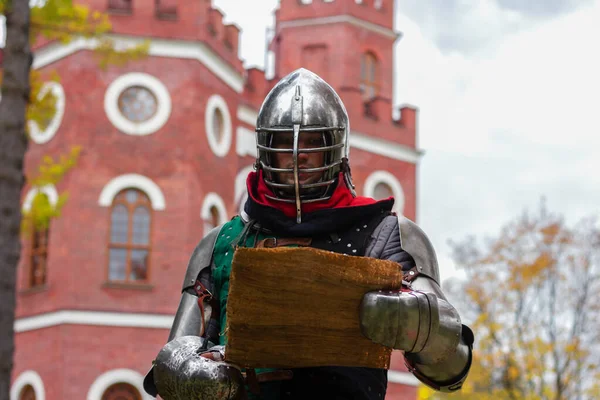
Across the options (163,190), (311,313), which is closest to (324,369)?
(311,313)

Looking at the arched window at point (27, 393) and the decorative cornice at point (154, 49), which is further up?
the decorative cornice at point (154, 49)

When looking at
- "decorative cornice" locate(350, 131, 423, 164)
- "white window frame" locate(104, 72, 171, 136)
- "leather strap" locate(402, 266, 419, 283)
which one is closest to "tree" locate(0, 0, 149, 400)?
"leather strap" locate(402, 266, 419, 283)

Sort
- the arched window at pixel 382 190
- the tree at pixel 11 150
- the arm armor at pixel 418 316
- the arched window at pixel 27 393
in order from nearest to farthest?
the arm armor at pixel 418 316, the tree at pixel 11 150, the arched window at pixel 27 393, the arched window at pixel 382 190

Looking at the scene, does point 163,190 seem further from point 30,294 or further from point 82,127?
point 30,294

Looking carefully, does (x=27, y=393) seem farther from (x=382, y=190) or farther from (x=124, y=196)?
(x=382, y=190)

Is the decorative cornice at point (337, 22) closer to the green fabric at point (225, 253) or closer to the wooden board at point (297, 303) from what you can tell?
the green fabric at point (225, 253)

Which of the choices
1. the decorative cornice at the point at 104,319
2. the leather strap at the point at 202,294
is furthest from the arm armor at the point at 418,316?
the decorative cornice at the point at 104,319

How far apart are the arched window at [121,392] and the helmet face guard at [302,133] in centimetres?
1757

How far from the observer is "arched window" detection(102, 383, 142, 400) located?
20.7m

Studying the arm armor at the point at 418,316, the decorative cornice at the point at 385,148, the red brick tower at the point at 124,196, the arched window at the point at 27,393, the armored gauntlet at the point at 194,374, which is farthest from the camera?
the decorative cornice at the point at 385,148

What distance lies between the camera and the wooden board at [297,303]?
3.28 m

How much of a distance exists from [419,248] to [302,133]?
607 millimetres

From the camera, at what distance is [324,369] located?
3.59 metres

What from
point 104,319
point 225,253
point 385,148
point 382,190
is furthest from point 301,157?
point 385,148
